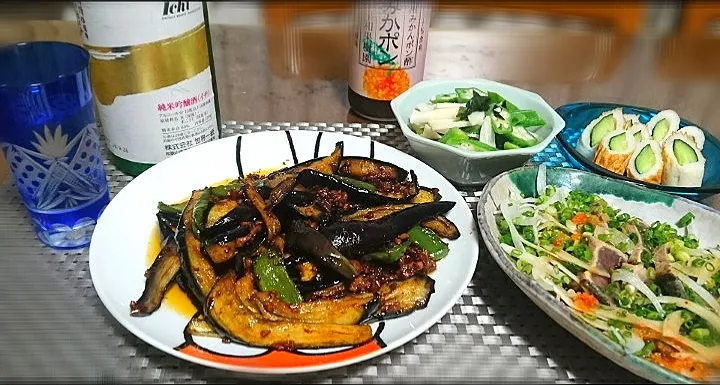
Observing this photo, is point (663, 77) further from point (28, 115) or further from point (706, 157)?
point (28, 115)

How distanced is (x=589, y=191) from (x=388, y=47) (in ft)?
1.41

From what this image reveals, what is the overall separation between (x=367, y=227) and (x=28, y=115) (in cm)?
46

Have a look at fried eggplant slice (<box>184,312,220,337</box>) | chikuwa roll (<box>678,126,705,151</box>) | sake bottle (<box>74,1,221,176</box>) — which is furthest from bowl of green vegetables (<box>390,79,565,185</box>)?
fried eggplant slice (<box>184,312,220,337</box>)

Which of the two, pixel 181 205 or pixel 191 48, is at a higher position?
pixel 191 48

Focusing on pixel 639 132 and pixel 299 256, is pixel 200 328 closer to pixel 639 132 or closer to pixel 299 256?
pixel 299 256

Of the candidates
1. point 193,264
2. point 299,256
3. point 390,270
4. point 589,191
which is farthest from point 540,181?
point 193,264

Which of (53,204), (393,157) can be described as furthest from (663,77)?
(53,204)

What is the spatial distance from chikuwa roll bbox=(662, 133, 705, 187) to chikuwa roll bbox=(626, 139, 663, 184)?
10mm

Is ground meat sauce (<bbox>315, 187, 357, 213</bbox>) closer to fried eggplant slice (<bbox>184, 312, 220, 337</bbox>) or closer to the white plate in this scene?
the white plate

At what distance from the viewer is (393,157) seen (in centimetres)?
95

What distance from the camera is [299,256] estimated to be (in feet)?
2.43

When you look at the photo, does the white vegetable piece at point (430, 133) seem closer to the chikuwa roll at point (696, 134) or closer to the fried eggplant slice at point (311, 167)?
the fried eggplant slice at point (311, 167)

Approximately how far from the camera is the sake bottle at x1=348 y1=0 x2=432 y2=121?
1.03 m

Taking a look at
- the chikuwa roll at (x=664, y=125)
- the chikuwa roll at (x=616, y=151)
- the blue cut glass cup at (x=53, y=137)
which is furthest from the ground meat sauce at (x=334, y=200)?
the chikuwa roll at (x=664, y=125)
